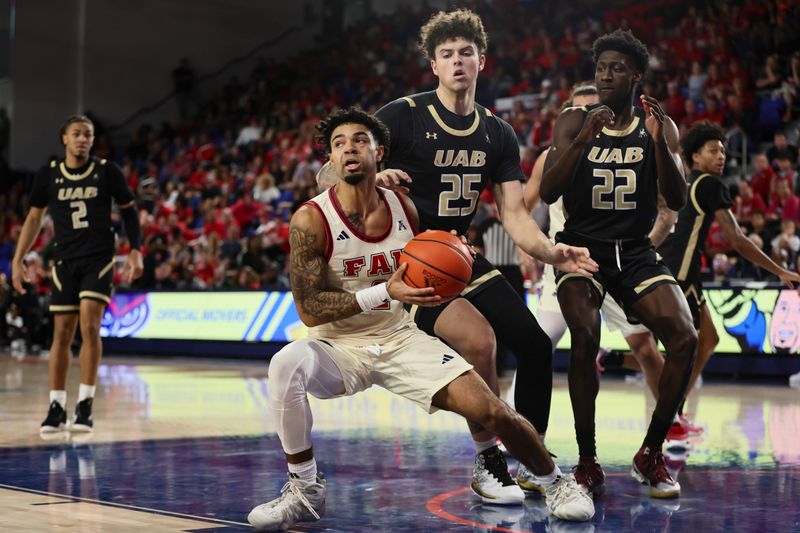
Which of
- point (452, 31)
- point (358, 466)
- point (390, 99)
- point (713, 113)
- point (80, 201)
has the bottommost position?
point (358, 466)

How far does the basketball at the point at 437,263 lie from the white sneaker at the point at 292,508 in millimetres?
1062

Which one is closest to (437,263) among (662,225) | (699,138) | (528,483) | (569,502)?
A: (569,502)

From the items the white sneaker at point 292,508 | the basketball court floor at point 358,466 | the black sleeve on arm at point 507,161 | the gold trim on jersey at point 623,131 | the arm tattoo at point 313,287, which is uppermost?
the gold trim on jersey at point 623,131

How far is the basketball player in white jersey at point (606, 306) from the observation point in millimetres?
6609

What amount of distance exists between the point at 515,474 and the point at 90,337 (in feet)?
11.5

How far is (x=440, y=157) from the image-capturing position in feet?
18.7

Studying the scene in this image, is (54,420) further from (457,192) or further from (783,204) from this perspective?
(783,204)

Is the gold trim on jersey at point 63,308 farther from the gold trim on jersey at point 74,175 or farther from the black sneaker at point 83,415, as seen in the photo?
the gold trim on jersey at point 74,175

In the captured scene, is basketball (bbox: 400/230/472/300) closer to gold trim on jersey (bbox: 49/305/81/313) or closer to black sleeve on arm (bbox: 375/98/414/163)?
black sleeve on arm (bbox: 375/98/414/163)

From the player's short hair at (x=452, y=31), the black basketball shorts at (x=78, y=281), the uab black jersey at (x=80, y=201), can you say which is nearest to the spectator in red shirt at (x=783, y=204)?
the uab black jersey at (x=80, y=201)

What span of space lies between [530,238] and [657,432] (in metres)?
1.16

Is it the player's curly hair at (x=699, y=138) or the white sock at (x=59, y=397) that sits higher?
the player's curly hair at (x=699, y=138)

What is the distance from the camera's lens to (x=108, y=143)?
28234 mm

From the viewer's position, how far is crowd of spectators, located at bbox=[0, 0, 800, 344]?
1597 centimetres
